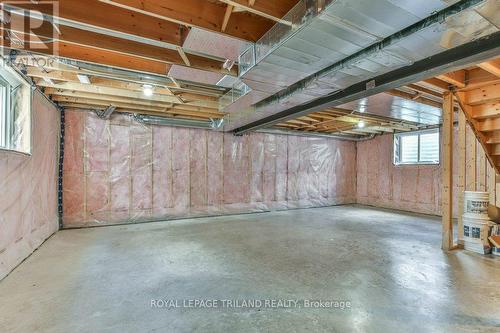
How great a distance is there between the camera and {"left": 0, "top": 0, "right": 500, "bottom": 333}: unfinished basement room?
1.79 meters

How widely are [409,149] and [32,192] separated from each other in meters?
8.52

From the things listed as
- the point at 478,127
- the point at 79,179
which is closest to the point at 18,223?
the point at 79,179

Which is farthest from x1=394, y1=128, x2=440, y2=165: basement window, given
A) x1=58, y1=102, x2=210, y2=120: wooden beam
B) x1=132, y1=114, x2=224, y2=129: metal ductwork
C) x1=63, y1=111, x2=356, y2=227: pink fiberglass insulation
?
x1=58, y1=102, x2=210, y2=120: wooden beam

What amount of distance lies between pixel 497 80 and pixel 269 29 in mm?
2905

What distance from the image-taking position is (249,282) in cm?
240

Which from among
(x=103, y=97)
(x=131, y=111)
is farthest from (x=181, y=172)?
(x=103, y=97)

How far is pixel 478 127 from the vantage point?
3496 millimetres

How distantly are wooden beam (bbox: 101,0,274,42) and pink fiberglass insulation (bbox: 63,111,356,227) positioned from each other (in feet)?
12.7

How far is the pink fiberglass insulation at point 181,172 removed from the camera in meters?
4.81

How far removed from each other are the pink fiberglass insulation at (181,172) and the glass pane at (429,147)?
2.35 m

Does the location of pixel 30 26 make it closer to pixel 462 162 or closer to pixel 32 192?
pixel 32 192

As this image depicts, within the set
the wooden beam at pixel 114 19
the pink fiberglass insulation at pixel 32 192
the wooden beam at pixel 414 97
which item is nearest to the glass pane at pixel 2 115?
the pink fiberglass insulation at pixel 32 192

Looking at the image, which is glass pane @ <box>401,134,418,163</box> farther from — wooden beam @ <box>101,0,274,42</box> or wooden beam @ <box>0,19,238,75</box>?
wooden beam @ <box>101,0,274,42</box>

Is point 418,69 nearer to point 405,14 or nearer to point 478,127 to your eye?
point 405,14
